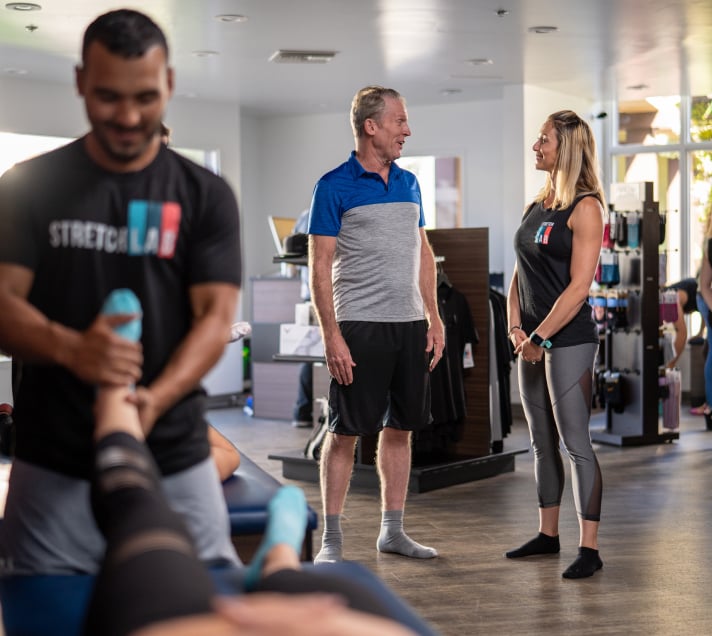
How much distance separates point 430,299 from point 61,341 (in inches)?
98.4

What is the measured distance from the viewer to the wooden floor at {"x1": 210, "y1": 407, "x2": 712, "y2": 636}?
130 inches

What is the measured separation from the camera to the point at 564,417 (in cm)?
361

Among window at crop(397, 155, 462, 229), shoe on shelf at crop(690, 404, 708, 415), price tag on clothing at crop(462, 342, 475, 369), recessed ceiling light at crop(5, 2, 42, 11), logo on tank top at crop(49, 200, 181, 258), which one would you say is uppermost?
recessed ceiling light at crop(5, 2, 42, 11)

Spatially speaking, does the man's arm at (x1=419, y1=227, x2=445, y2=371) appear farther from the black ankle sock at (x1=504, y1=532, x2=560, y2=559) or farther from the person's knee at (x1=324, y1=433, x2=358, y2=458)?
the black ankle sock at (x1=504, y1=532, x2=560, y2=559)

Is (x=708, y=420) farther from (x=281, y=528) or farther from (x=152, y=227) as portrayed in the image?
(x=152, y=227)

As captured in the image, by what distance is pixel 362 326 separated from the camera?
373cm

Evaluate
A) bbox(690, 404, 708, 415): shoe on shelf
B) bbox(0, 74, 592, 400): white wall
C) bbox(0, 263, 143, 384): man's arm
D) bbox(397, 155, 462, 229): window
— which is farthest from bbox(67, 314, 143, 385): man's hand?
bbox(397, 155, 462, 229): window

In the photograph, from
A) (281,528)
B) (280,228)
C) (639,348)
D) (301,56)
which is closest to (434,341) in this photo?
(281,528)

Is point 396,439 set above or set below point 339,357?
below

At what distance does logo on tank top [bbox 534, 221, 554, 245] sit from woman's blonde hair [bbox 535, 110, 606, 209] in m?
0.07

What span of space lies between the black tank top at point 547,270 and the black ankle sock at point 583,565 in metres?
0.73

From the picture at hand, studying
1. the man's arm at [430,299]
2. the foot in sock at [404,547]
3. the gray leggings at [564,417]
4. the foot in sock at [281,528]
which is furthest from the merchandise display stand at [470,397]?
the foot in sock at [281,528]

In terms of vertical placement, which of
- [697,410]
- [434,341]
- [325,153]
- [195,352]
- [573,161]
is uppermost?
[325,153]

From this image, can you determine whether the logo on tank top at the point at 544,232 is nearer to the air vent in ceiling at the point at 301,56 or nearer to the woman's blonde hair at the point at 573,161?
the woman's blonde hair at the point at 573,161
